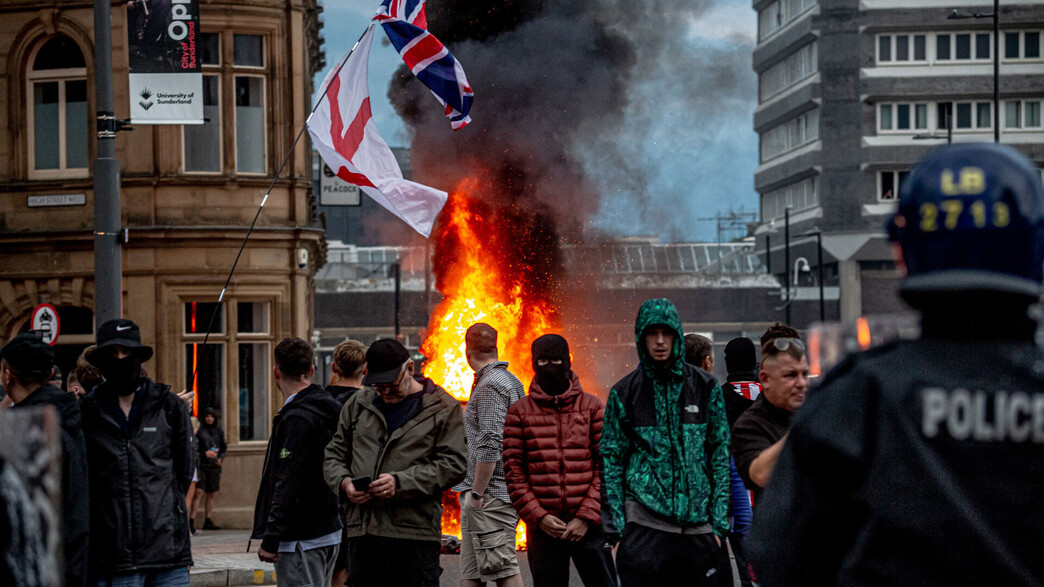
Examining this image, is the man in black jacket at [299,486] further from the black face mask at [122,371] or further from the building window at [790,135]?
the building window at [790,135]

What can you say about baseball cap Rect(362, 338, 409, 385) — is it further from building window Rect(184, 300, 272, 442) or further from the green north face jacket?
building window Rect(184, 300, 272, 442)

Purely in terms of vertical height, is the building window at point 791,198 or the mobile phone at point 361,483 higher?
the building window at point 791,198

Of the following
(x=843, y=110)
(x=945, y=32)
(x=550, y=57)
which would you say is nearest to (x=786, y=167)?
(x=843, y=110)

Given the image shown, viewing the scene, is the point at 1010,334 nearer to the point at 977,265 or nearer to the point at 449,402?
the point at 977,265

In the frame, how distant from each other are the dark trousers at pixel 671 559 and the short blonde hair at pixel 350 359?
288cm

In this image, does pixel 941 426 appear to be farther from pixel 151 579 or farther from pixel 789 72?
pixel 789 72

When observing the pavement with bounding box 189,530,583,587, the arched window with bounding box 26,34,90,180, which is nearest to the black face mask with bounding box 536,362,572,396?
the pavement with bounding box 189,530,583,587

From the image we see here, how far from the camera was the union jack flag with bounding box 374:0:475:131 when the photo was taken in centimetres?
1307

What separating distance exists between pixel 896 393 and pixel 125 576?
4.75 m

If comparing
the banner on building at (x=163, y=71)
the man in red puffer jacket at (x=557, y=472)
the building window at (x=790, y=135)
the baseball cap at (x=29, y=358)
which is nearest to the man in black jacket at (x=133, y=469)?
the baseball cap at (x=29, y=358)

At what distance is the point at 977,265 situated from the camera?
2150 millimetres

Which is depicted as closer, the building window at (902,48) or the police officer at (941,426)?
the police officer at (941,426)

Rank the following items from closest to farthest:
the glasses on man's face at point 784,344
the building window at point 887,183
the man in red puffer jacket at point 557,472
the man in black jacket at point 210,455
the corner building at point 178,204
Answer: the glasses on man's face at point 784,344
the man in red puffer jacket at point 557,472
the man in black jacket at point 210,455
the corner building at point 178,204
the building window at point 887,183

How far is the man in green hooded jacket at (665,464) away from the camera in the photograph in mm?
6000
